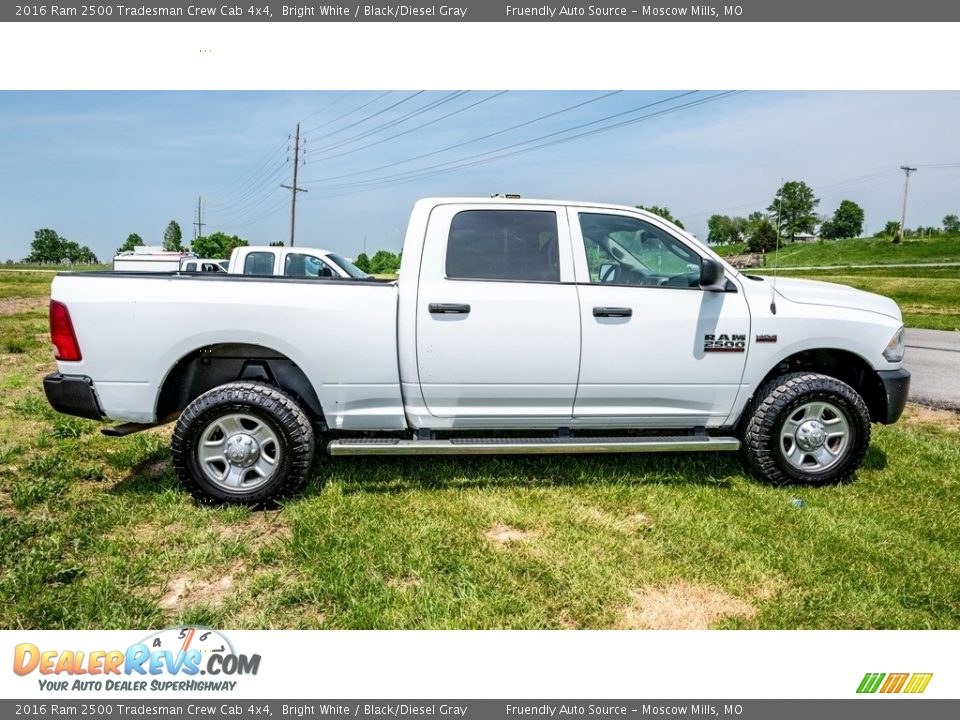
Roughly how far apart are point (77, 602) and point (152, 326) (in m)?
1.60

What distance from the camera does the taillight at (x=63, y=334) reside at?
3.78 meters

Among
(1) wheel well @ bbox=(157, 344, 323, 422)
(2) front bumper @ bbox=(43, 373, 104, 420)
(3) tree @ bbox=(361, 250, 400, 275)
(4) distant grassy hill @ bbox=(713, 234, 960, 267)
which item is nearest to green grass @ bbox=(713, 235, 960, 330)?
(4) distant grassy hill @ bbox=(713, 234, 960, 267)

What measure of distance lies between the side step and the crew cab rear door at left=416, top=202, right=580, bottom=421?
0.67 ft

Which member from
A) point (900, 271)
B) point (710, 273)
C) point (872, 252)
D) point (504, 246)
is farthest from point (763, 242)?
point (872, 252)

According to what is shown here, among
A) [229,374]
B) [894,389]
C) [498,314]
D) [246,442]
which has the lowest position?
[246,442]

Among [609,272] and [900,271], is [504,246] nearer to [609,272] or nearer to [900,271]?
[609,272]

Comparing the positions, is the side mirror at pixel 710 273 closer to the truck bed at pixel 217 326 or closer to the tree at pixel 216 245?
the truck bed at pixel 217 326

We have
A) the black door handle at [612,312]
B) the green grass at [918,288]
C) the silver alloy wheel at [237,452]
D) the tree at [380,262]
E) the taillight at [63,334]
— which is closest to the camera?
the taillight at [63,334]

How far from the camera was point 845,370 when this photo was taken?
4.79 m

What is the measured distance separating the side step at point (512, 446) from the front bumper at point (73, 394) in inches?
58.4

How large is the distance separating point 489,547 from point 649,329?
5.88 feet

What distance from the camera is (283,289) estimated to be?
3.94 metres

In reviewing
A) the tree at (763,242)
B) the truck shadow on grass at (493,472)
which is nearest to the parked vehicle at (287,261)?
the tree at (763,242)

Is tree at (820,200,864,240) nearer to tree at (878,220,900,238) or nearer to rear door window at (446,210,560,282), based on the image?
tree at (878,220,900,238)
